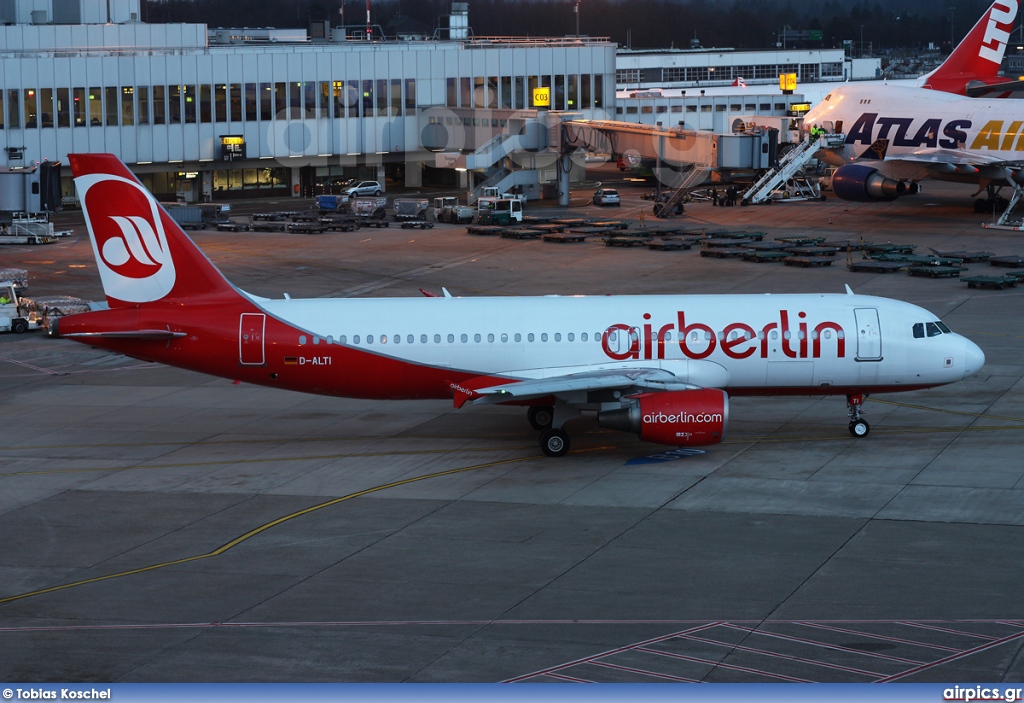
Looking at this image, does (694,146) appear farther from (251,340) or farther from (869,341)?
(251,340)

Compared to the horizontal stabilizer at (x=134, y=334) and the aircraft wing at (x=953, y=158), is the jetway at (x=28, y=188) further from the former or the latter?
the aircraft wing at (x=953, y=158)

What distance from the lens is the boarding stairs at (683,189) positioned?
312ft

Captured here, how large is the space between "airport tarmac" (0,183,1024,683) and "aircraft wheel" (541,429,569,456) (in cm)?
53

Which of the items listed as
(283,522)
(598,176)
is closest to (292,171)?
(598,176)

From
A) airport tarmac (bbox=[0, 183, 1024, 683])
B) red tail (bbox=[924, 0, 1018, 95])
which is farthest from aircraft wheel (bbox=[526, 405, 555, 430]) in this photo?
red tail (bbox=[924, 0, 1018, 95])

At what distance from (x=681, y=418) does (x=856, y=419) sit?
6.46m

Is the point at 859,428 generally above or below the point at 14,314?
below

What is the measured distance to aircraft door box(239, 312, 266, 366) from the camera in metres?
37.5

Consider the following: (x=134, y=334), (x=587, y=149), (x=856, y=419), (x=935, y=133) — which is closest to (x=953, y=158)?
(x=935, y=133)

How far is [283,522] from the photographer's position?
102 ft

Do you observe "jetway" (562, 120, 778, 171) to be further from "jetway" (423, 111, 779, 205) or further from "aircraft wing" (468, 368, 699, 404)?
"aircraft wing" (468, 368, 699, 404)

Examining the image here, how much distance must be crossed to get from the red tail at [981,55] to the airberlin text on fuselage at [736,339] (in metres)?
76.0

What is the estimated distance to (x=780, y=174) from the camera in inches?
4028

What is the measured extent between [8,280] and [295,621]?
1721 inches
